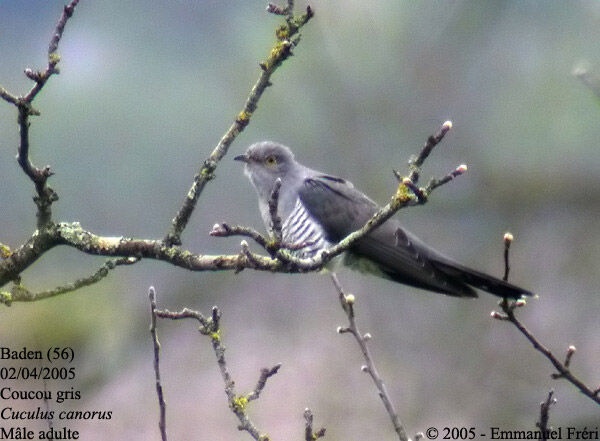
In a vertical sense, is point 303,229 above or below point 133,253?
above

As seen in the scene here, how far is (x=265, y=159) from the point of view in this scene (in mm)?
4480

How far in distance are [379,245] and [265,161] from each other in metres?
0.79

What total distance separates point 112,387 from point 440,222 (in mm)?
2410

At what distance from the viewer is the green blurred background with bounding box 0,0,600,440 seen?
4973 millimetres

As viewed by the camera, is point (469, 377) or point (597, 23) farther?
point (597, 23)

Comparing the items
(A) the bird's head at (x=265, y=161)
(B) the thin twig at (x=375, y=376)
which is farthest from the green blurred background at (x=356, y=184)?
(B) the thin twig at (x=375, y=376)

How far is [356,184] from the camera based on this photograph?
5941 millimetres

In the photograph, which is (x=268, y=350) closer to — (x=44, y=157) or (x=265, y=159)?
(x=265, y=159)

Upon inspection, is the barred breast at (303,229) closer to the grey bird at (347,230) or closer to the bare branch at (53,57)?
the grey bird at (347,230)

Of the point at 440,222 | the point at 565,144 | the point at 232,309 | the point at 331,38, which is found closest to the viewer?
the point at 232,309

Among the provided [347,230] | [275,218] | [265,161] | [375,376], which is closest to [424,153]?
[275,218]

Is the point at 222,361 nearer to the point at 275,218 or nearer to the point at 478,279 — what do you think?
the point at 275,218

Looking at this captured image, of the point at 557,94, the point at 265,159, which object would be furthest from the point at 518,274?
the point at 265,159

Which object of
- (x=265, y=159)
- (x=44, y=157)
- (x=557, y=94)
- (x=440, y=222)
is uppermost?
(x=557, y=94)
